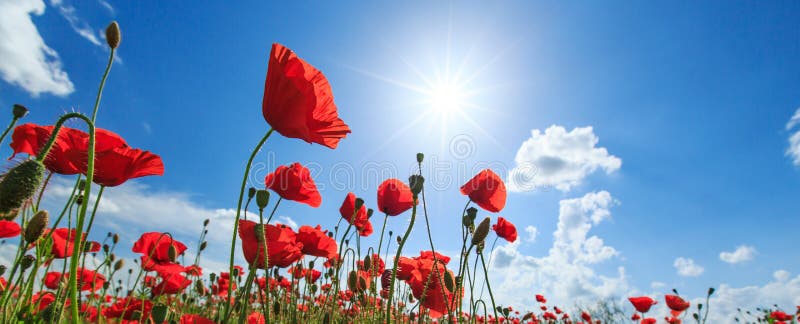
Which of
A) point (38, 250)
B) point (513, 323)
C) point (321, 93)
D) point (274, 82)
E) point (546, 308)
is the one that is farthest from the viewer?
point (546, 308)

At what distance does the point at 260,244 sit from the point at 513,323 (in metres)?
6.14

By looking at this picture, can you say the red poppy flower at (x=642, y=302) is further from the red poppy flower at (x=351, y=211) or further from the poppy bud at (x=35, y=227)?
the poppy bud at (x=35, y=227)

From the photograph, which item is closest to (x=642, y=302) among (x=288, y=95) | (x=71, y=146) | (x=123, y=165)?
(x=288, y=95)

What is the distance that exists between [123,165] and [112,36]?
45cm

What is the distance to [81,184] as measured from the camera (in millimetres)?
1936

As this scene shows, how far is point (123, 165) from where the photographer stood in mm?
1362

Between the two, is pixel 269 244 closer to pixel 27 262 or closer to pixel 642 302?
pixel 27 262

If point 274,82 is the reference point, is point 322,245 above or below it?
below

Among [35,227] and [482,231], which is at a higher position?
[482,231]

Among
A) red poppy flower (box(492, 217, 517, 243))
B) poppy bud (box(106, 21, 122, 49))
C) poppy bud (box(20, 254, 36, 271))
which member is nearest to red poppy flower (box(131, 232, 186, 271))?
poppy bud (box(20, 254, 36, 271))

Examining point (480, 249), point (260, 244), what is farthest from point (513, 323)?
point (260, 244)

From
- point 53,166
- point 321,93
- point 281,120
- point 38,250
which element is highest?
point 321,93

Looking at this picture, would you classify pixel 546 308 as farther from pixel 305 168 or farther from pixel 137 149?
pixel 137 149

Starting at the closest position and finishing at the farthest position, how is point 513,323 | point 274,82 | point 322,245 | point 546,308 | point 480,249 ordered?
1. point 274,82
2. point 480,249
3. point 322,245
4. point 513,323
5. point 546,308
